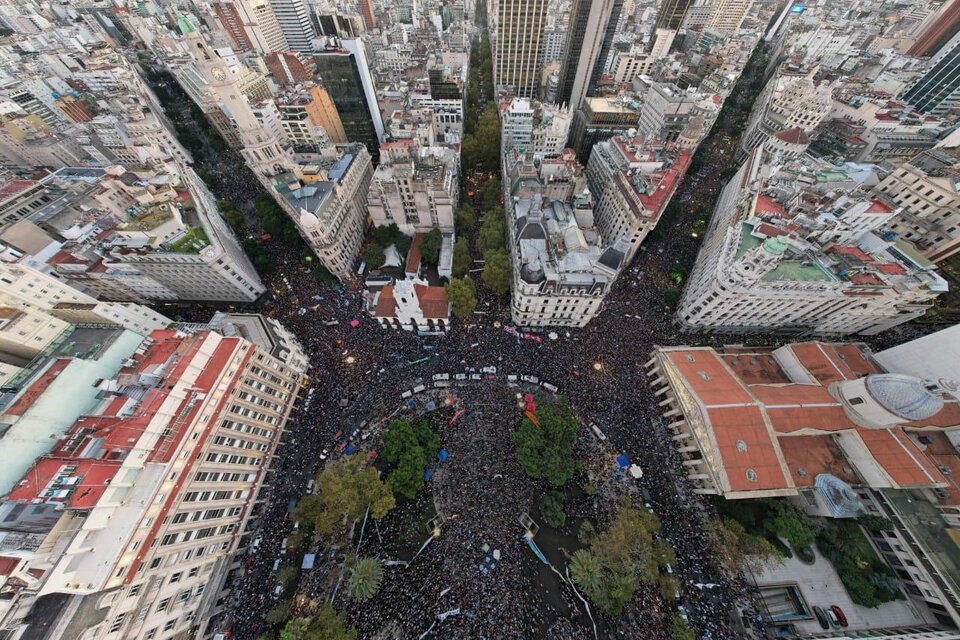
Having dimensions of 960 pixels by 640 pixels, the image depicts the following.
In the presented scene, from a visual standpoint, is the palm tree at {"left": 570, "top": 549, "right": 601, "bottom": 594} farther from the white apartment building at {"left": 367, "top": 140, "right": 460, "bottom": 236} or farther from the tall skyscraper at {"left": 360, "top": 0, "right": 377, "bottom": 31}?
the tall skyscraper at {"left": 360, "top": 0, "right": 377, "bottom": 31}

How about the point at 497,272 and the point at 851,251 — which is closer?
the point at 851,251

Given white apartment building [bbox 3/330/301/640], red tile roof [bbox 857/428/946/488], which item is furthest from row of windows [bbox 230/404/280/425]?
red tile roof [bbox 857/428/946/488]

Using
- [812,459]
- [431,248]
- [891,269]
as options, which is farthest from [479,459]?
[891,269]

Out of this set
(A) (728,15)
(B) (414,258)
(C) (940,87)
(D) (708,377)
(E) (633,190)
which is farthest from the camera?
(A) (728,15)

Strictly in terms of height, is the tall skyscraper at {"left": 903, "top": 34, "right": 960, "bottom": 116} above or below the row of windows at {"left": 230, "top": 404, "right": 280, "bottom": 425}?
above

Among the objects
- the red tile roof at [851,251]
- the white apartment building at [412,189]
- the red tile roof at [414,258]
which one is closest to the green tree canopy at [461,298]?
the red tile roof at [414,258]

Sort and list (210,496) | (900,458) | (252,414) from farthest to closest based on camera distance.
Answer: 1. (252,414)
2. (900,458)
3. (210,496)

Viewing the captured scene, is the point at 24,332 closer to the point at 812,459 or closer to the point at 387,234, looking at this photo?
the point at 387,234

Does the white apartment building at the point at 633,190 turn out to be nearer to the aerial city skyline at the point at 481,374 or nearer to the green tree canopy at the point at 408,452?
the aerial city skyline at the point at 481,374
